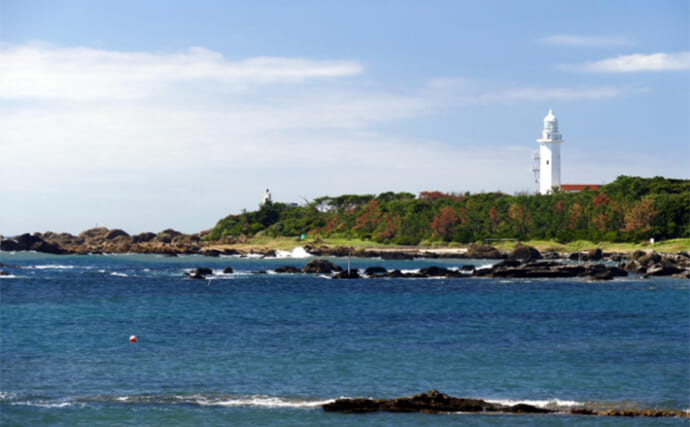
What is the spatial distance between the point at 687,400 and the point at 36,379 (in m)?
20.4

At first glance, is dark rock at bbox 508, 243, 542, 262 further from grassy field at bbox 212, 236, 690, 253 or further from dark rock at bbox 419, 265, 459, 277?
dark rock at bbox 419, 265, 459, 277

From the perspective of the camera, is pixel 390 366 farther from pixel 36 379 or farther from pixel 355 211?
pixel 355 211

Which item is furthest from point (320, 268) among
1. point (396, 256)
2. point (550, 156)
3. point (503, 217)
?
point (550, 156)

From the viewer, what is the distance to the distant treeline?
411 feet

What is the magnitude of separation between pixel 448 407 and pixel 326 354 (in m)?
10.5

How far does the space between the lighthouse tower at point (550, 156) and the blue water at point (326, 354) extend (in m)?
99.9

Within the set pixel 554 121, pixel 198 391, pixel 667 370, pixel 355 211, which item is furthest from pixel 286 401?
pixel 355 211

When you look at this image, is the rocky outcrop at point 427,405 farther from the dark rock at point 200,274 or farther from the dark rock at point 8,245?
the dark rock at point 8,245

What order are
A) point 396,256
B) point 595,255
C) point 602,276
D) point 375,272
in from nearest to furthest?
1. point 602,276
2. point 375,272
3. point 595,255
4. point 396,256

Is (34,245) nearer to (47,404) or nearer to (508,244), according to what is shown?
(508,244)

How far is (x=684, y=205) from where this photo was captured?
12238cm

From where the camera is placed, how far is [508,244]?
136 meters

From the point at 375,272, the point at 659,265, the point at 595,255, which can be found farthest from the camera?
the point at 595,255

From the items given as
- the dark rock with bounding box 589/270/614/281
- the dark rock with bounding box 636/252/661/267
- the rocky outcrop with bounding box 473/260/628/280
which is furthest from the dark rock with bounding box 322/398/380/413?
the dark rock with bounding box 636/252/661/267
